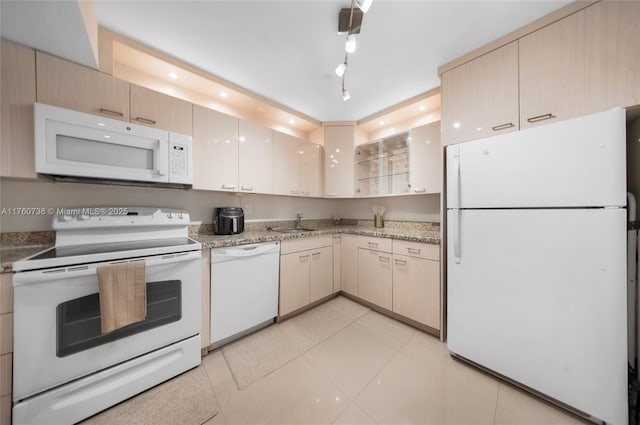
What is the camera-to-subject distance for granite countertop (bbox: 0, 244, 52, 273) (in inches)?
38.6

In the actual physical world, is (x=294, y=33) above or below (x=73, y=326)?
above

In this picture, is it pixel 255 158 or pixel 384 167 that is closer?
pixel 255 158

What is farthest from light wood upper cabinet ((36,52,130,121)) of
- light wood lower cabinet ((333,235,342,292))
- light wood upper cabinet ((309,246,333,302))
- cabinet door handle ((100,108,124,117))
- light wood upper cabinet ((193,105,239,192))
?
light wood lower cabinet ((333,235,342,292))

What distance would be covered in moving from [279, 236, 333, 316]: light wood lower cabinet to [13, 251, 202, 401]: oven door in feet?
3.14

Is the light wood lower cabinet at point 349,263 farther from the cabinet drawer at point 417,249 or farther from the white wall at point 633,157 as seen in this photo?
the white wall at point 633,157

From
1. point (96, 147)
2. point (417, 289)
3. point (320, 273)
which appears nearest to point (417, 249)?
point (417, 289)

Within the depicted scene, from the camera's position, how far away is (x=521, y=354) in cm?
131

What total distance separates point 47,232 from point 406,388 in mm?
2713

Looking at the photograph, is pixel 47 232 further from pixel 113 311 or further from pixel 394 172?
pixel 394 172

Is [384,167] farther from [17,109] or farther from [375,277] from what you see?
[17,109]

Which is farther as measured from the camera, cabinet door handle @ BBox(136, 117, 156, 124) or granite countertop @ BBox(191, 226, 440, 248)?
granite countertop @ BBox(191, 226, 440, 248)

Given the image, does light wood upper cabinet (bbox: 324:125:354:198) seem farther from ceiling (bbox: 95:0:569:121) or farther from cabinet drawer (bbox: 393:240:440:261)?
cabinet drawer (bbox: 393:240:440:261)

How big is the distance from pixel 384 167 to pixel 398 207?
0.57 meters

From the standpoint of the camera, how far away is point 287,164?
254 centimetres
